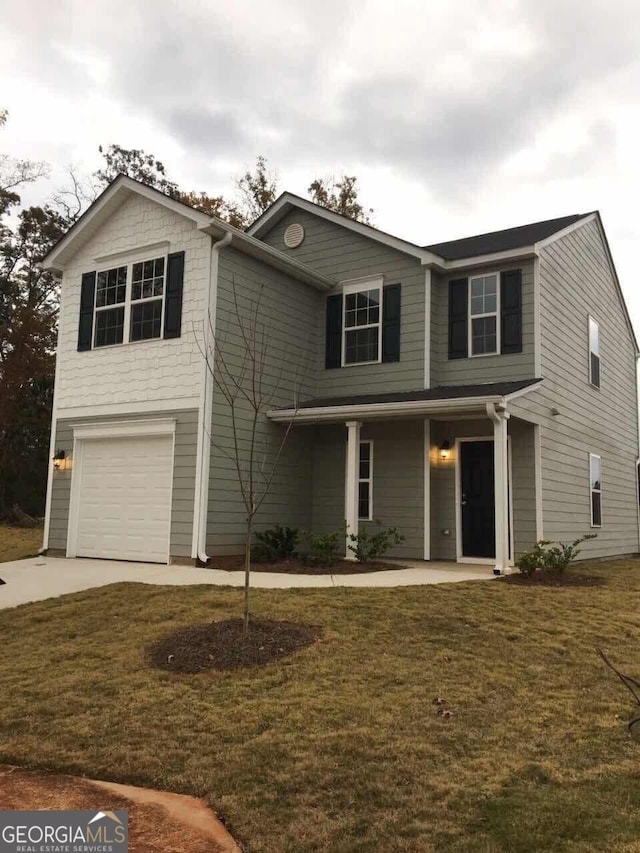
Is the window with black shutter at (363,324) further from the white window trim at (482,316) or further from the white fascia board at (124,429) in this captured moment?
the white fascia board at (124,429)

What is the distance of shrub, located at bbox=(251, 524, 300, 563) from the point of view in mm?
11461

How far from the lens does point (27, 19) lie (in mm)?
6863

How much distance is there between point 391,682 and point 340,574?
15.7 feet

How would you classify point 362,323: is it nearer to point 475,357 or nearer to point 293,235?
point 475,357

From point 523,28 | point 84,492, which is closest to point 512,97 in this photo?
point 523,28

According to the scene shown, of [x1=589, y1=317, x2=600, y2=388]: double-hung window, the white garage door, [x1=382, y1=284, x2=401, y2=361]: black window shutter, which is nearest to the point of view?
the white garage door

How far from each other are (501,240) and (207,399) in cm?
671

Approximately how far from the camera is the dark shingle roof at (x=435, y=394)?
36.0ft

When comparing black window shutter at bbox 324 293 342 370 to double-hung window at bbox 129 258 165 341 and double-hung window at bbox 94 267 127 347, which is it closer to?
double-hung window at bbox 129 258 165 341

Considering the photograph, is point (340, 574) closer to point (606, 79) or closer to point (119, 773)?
point (119, 773)

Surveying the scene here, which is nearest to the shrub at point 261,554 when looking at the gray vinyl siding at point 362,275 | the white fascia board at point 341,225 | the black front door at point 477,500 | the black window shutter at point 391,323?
the black front door at point 477,500

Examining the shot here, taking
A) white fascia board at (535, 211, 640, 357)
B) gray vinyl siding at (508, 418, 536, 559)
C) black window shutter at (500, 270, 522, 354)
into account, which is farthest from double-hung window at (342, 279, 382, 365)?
white fascia board at (535, 211, 640, 357)

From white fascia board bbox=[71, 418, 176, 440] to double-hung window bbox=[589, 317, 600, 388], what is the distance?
29.0 ft

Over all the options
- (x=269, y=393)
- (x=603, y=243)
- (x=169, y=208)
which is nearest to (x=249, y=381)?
(x=269, y=393)
